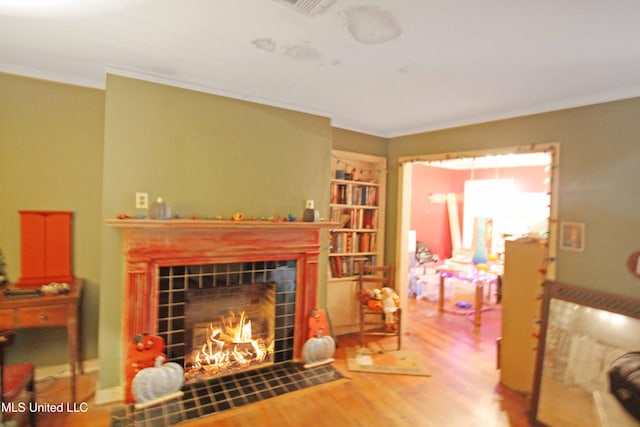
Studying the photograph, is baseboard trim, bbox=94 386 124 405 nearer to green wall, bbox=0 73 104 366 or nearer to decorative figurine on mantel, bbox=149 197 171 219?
green wall, bbox=0 73 104 366

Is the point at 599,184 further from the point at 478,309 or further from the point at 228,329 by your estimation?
the point at 228,329

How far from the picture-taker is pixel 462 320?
442 centimetres

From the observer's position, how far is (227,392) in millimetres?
2520

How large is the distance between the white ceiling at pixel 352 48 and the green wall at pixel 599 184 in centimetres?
15

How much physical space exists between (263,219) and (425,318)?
9.61 feet

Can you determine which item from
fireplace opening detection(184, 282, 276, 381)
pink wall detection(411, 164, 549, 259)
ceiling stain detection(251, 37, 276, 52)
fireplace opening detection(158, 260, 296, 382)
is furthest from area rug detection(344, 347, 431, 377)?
pink wall detection(411, 164, 549, 259)

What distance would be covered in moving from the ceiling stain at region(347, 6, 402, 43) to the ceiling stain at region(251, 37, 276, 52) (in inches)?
18.7

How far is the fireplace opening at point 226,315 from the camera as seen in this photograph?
252 centimetres

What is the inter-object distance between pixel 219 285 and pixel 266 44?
1.90 metres

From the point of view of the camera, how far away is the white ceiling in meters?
1.50

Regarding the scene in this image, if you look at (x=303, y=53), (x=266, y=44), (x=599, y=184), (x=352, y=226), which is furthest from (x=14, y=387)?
(x=599, y=184)

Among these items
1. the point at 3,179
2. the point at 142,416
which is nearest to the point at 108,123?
the point at 3,179

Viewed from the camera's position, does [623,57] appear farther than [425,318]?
No

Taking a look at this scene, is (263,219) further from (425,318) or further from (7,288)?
(425,318)
